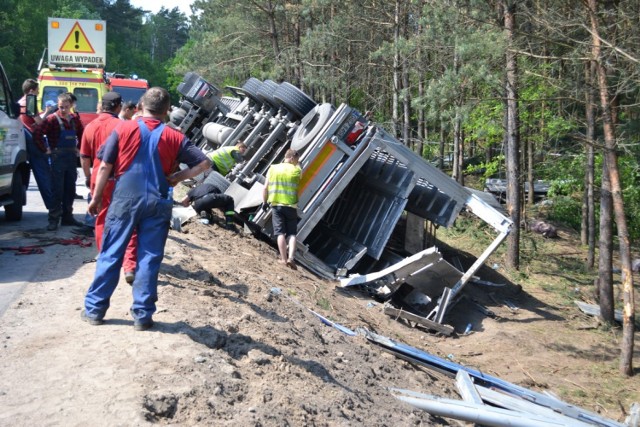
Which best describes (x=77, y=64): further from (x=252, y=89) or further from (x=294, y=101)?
(x=294, y=101)

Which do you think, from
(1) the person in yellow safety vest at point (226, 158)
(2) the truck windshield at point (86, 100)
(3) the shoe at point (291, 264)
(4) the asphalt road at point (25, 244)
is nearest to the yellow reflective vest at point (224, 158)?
(1) the person in yellow safety vest at point (226, 158)

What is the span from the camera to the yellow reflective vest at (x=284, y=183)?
10.5 metres

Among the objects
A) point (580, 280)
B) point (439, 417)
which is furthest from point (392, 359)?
point (580, 280)

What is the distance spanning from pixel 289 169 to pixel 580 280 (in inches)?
322

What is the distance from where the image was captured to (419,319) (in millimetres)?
10492

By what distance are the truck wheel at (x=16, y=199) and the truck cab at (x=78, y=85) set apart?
31.0ft

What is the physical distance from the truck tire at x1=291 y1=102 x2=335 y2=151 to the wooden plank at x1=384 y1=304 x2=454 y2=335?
298 cm

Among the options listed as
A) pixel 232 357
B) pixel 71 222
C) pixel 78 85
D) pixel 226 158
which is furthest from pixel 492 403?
pixel 78 85

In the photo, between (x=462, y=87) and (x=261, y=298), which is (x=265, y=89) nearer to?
(x=462, y=87)

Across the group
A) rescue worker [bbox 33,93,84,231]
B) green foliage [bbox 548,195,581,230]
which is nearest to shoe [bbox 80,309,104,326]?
rescue worker [bbox 33,93,84,231]

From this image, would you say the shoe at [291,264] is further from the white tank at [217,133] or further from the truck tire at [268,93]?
the white tank at [217,133]

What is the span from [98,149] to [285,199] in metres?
4.62

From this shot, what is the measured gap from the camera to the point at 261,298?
7371 mm

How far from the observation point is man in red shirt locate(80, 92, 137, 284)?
5.68 m
